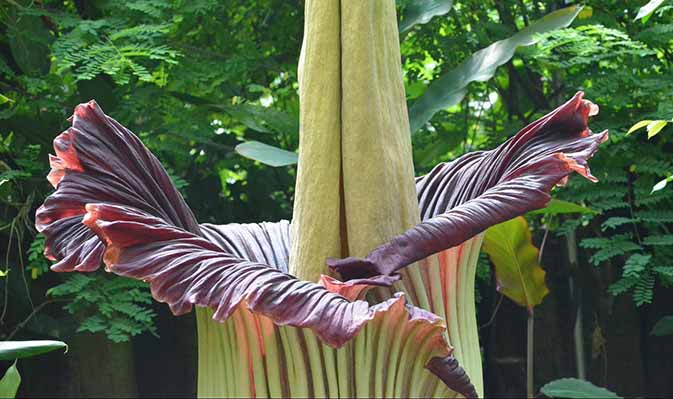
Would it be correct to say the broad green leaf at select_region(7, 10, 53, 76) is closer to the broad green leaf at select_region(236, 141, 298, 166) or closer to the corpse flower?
the broad green leaf at select_region(236, 141, 298, 166)

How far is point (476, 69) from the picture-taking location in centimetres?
241

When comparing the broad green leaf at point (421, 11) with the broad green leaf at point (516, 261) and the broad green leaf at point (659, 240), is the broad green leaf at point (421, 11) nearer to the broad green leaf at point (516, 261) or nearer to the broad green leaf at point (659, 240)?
the broad green leaf at point (516, 261)

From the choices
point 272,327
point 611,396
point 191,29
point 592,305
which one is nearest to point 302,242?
point 272,327

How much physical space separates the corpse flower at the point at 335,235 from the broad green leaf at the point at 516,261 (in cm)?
101

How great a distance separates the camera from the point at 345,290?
1.02 metres

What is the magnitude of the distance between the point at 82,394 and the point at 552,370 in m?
1.43

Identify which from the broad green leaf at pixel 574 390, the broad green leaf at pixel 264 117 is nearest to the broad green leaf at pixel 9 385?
the broad green leaf at pixel 264 117

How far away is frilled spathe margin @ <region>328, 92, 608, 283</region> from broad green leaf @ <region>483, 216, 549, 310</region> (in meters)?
0.99

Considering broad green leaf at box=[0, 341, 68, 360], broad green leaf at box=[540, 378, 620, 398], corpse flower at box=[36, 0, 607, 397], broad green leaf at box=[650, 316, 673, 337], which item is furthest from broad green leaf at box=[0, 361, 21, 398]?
broad green leaf at box=[650, 316, 673, 337]

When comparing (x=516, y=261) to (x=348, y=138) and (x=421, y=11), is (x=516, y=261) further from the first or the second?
(x=348, y=138)

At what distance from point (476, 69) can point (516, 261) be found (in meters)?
0.54

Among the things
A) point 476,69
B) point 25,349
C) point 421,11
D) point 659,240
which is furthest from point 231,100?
point 25,349

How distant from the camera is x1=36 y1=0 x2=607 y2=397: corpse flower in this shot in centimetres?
101

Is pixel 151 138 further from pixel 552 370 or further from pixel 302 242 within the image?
pixel 552 370
